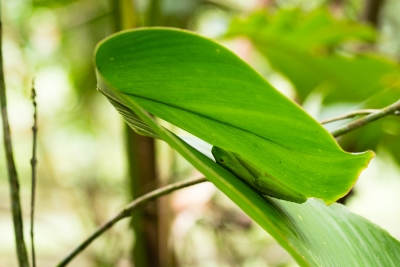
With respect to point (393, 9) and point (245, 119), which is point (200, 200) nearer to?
point (245, 119)

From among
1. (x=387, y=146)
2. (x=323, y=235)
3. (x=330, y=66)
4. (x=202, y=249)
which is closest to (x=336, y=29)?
(x=330, y=66)

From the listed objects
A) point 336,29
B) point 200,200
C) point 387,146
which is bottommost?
point 200,200

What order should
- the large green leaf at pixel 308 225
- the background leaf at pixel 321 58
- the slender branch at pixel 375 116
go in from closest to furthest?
the large green leaf at pixel 308 225 → the slender branch at pixel 375 116 → the background leaf at pixel 321 58

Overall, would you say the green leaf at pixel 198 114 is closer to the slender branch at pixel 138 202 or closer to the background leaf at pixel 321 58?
the slender branch at pixel 138 202

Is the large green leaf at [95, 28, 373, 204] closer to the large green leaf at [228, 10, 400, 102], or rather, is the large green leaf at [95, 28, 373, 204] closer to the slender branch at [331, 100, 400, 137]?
the slender branch at [331, 100, 400, 137]

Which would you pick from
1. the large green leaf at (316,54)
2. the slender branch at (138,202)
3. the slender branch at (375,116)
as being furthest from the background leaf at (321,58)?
the slender branch at (138,202)

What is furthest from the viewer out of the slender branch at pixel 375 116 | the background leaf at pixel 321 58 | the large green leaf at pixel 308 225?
the background leaf at pixel 321 58

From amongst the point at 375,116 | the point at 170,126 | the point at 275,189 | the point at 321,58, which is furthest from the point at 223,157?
the point at 170,126

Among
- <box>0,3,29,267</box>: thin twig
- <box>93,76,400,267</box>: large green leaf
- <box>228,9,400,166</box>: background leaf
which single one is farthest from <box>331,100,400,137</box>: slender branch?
<box>228,9,400,166</box>: background leaf
